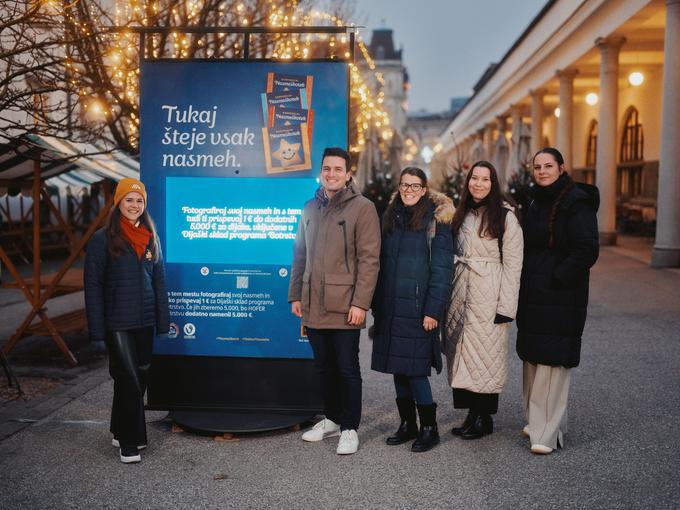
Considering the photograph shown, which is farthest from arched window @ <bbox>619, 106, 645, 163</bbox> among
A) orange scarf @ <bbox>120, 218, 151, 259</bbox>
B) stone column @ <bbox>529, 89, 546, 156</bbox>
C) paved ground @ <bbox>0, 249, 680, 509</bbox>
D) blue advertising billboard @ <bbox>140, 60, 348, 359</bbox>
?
orange scarf @ <bbox>120, 218, 151, 259</bbox>

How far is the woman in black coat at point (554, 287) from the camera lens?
4.98 metres

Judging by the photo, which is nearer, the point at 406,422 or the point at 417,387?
the point at 417,387

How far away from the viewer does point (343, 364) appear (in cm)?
520

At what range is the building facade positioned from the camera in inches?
610

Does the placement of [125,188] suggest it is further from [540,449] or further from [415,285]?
[540,449]

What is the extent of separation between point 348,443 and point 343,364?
21.4 inches

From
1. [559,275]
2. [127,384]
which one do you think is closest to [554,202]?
[559,275]

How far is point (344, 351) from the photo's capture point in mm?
5176

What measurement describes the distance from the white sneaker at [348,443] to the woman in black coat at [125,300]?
53.7 inches

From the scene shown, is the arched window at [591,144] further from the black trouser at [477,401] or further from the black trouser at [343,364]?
the black trouser at [343,364]

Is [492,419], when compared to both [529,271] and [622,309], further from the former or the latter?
[622,309]

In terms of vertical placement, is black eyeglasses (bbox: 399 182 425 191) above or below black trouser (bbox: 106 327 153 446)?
above

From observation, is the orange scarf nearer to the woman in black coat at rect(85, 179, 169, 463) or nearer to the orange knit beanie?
the woman in black coat at rect(85, 179, 169, 463)

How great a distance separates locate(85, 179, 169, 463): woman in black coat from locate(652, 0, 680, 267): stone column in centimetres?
1294
